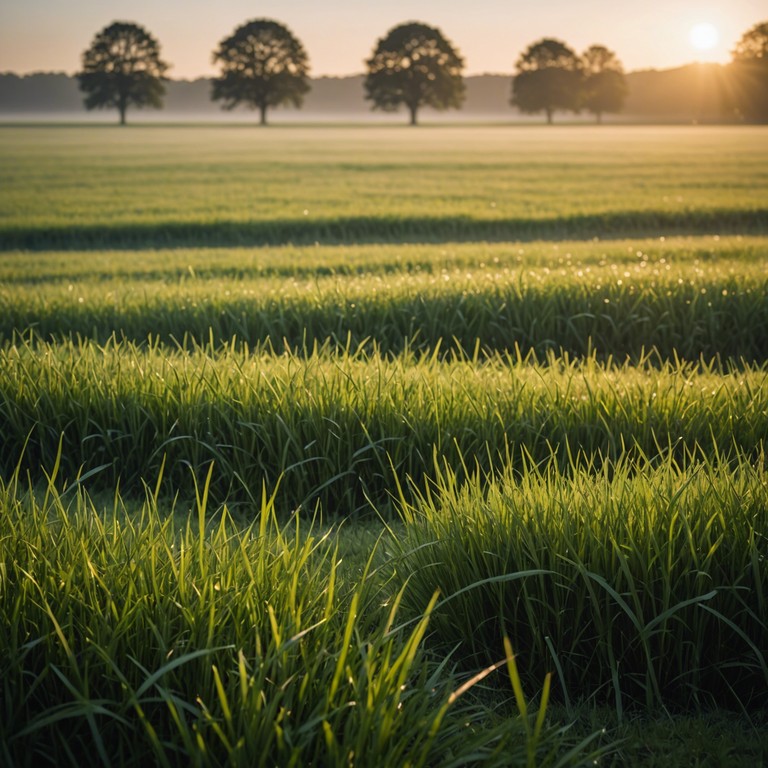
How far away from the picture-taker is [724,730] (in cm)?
190

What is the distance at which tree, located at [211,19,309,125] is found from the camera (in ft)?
247

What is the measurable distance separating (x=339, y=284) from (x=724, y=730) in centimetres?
505

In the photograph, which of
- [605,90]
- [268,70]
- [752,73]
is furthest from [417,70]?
[752,73]

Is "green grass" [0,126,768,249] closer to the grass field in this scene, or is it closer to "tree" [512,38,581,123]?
the grass field

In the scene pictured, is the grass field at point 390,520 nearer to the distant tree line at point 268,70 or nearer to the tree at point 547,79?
the distant tree line at point 268,70

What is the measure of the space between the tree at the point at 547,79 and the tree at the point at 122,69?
4097 centimetres

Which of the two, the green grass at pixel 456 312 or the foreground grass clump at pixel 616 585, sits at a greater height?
the green grass at pixel 456 312

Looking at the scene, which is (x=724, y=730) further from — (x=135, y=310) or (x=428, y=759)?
(x=135, y=310)

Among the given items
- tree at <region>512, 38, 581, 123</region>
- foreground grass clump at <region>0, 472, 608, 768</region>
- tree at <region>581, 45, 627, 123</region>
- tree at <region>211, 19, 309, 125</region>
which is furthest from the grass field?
tree at <region>581, 45, 627, 123</region>

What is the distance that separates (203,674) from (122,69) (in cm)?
8486

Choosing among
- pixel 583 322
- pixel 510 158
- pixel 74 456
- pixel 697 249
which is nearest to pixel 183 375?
pixel 74 456

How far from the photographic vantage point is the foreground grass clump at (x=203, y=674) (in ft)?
4.57

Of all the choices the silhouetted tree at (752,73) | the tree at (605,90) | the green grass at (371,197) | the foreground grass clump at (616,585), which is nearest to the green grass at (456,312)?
the foreground grass clump at (616,585)

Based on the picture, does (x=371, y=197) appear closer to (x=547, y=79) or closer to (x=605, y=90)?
(x=547, y=79)
